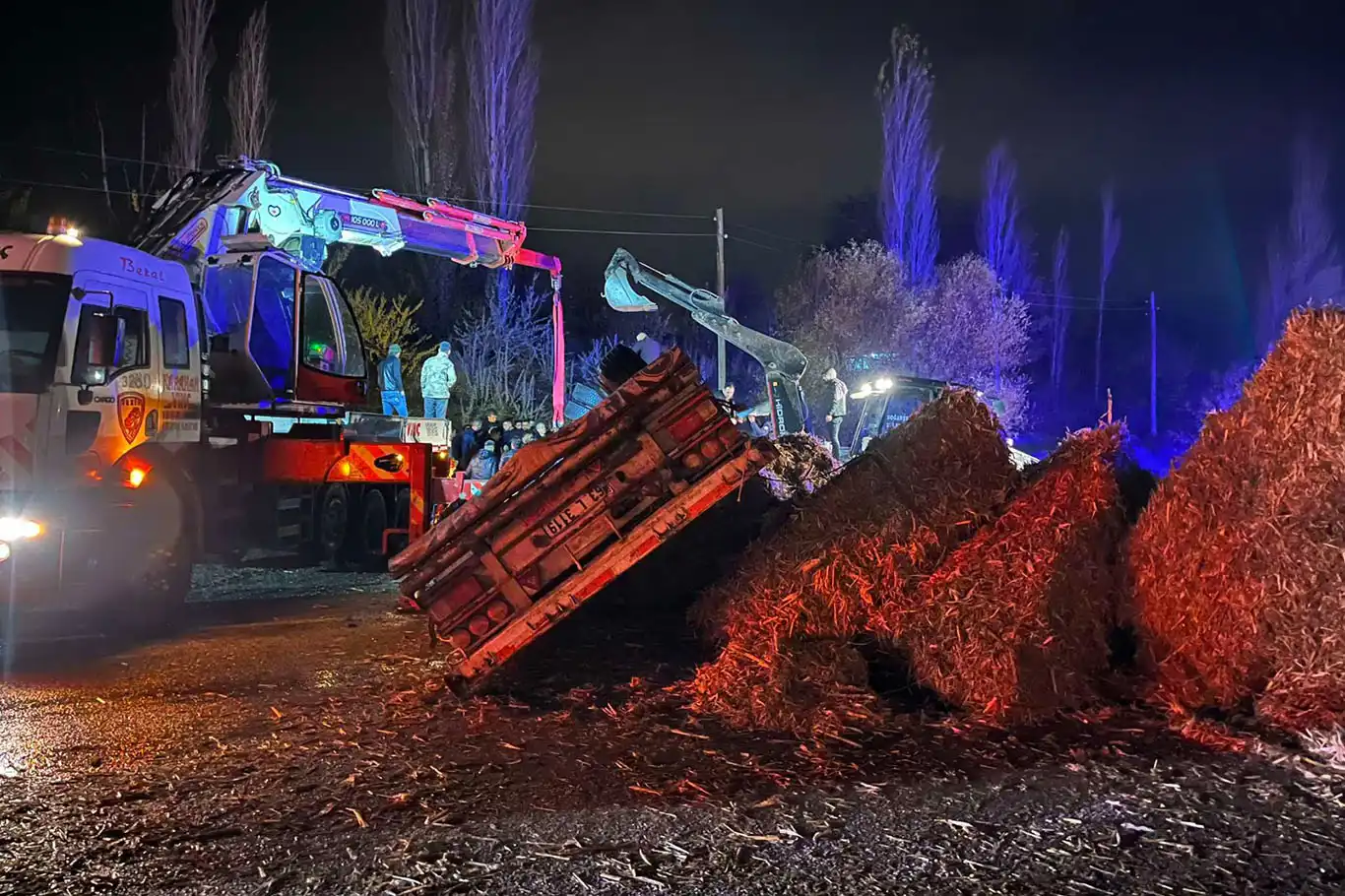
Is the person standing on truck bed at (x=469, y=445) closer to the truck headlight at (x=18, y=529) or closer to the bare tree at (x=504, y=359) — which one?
the truck headlight at (x=18, y=529)

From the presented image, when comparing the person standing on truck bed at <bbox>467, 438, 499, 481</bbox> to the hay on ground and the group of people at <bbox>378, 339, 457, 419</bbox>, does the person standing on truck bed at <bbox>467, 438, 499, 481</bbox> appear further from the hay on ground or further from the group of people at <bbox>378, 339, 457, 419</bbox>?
the hay on ground

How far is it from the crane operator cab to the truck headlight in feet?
11.6

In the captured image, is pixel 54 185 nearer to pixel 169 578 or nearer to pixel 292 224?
pixel 292 224

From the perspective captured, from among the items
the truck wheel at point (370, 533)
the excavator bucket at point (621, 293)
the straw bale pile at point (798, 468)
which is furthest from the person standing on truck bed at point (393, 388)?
the straw bale pile at point (798, 468)

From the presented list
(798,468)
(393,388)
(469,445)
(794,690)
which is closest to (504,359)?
(393,388)

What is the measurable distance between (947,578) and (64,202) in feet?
83.6

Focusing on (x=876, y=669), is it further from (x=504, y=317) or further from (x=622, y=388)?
(x=504, y=317)

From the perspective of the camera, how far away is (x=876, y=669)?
6.62 meters

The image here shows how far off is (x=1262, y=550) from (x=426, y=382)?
14441 mm

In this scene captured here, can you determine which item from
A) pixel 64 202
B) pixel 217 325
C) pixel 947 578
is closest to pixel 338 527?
pixel 217 325

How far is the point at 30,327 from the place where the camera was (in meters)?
7.95

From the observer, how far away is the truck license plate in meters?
6.44

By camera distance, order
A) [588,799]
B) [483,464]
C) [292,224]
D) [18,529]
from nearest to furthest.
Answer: [588,799], [18,529], [292,224], [483,464]

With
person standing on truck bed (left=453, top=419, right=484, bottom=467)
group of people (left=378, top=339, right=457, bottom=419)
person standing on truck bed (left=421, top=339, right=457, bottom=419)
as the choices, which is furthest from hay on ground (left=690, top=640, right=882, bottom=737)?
person standing on truck bed (left=421, top=339, right=457, bottom=419)
